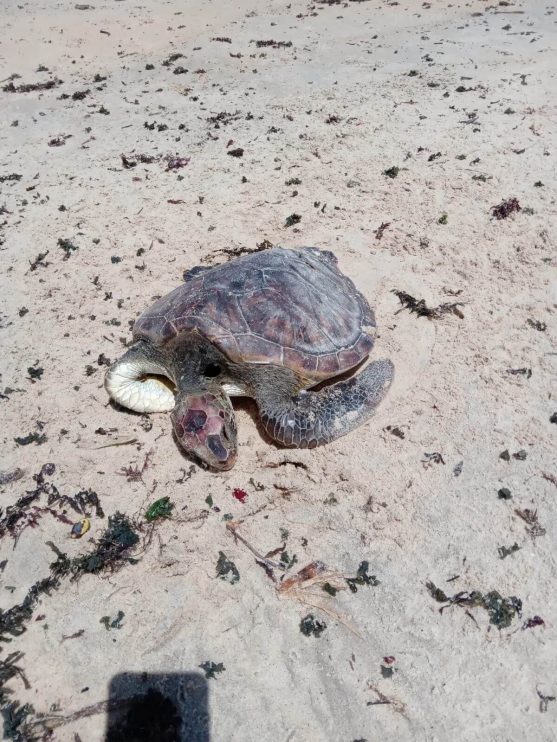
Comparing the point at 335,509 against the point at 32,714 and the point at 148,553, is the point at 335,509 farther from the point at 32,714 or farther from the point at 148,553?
the point at 32,714

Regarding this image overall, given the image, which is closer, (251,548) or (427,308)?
(251,548)

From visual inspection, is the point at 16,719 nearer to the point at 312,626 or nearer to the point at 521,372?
the point at 312,626

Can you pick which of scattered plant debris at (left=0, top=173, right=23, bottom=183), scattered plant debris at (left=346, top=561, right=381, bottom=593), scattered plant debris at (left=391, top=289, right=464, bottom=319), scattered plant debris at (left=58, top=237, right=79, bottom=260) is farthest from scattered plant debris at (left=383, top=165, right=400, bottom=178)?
scattered plant debris at (left=0, top=173, right=23, bottom=183)

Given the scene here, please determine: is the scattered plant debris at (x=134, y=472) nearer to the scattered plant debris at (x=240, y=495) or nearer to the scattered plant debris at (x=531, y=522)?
the scattered plant debris at (x=240, y=495)

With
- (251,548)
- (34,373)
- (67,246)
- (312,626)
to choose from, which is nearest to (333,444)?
(251,548)

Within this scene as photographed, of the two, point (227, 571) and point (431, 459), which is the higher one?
point (431, 459)

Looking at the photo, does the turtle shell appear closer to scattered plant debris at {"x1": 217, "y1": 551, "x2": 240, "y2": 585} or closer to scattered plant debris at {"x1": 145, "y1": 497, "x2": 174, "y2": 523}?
scattered plant debris at {"x1": 145, "y1": 497, "x2": 174, "y2": 523}
